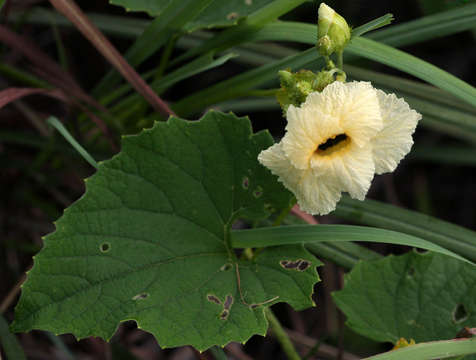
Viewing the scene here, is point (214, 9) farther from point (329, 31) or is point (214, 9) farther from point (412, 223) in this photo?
point (412, 223)

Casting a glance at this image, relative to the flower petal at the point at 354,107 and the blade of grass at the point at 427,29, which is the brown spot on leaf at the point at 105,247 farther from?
the blade of grass at the point at 427,29

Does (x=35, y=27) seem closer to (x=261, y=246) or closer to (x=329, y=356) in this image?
(x=261, y=246)

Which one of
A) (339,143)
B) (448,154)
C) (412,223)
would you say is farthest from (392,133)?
(448,154)

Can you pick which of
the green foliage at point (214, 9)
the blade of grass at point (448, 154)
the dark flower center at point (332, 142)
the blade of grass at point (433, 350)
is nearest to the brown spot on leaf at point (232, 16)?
the green foliage at point (214, 9)

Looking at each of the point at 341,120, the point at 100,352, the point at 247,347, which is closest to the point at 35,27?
the point at 100,352

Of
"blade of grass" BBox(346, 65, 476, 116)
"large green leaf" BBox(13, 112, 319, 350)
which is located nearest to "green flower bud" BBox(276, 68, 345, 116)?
"large green leaf" BBox(13, 112, 319, 350)
